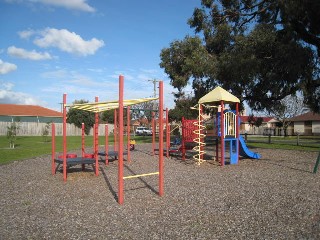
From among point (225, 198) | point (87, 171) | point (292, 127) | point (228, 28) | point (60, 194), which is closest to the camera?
point (225, 198)

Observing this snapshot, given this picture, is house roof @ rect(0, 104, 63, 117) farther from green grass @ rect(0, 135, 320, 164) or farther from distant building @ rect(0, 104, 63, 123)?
green grass @ rect(0, 135, 320, 164)

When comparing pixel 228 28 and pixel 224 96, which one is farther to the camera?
pixel 228 28

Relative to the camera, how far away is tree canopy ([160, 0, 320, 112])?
15.3 metres

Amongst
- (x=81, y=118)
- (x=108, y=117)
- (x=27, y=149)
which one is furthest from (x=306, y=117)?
(x=27, y=149)

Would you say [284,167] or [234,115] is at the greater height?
[234,115]

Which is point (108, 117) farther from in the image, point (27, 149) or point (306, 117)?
point (27, 149)

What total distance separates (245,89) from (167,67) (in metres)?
6.12

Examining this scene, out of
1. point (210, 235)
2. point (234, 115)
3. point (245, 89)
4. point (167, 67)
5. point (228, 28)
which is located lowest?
point (210, 235)

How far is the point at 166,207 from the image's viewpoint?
612 cm

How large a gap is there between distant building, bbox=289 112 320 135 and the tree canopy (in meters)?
44.5

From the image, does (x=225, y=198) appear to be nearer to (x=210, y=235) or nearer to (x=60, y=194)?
(x=210, y=235)

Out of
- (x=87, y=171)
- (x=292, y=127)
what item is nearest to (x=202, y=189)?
(x=87, y=171)

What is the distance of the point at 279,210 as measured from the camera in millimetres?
5867

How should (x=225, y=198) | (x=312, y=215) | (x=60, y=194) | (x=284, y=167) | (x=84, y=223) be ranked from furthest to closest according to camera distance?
(x=284, y=167)
(x=60, y=194)
(x=225, y=198)
(x=312, y=215)
(x=84, y=223)
